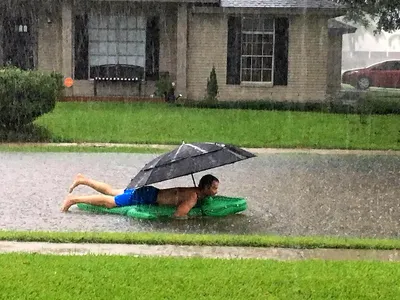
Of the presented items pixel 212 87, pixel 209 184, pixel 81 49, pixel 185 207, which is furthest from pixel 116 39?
pixel 185 207

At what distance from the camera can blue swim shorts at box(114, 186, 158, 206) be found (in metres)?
9.16

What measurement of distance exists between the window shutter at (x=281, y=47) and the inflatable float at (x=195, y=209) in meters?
14.2

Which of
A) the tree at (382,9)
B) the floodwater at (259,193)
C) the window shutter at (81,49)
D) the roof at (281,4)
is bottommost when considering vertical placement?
the floodwater at (259,193)

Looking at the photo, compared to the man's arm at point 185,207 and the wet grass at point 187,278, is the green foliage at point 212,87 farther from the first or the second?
the wet grass at point 187,278

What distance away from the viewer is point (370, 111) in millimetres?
21031

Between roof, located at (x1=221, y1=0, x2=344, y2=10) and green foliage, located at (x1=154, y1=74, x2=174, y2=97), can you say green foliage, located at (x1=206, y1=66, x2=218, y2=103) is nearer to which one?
green foliage, located at (x1=154, y1=74, x2=174, y2=97)

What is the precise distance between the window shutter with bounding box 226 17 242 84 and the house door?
610 centimetres

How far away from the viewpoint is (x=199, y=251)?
7.11 m

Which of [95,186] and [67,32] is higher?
[67,32]

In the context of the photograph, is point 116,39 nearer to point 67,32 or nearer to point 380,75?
point 67,32

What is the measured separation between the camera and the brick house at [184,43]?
2291 cm

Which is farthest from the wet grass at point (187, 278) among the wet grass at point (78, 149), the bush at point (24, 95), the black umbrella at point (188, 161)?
the bush at point (24, 95)

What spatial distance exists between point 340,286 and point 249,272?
0.75 m

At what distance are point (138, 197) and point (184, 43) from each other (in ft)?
46.4
